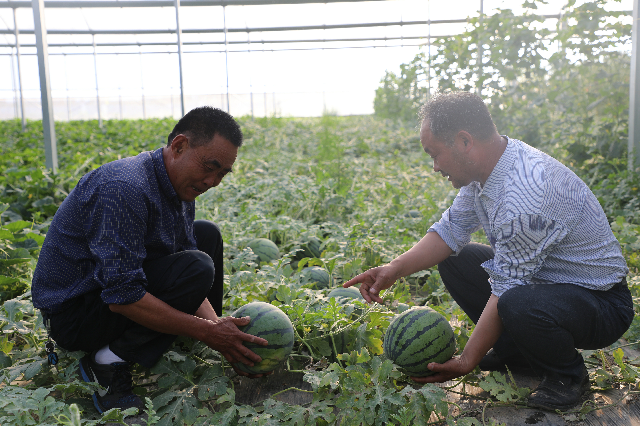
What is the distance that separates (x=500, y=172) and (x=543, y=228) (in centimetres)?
29

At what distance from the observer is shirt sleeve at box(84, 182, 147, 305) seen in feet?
6.24

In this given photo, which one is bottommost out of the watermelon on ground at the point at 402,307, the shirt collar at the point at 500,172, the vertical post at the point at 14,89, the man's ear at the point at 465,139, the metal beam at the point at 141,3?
the watermelon on ground at the point at 402,307

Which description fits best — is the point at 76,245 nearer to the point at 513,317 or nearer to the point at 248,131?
the point at 513,317

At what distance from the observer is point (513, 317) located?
1.91m

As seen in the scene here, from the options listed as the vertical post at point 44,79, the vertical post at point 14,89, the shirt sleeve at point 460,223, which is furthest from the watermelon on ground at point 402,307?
the vertical post at point 14,89

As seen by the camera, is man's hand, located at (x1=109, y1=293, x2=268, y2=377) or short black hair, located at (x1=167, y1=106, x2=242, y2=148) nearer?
man's hand, located at (x1=109, y1=293, x2=268, y2=377)

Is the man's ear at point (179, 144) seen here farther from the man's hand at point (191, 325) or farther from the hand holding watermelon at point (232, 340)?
the hand holding watermelon at point (232, 340)

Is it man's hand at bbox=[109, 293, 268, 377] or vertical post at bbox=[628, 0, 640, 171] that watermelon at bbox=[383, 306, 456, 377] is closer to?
man's hand at bbox=[109, 293, 268, 377]

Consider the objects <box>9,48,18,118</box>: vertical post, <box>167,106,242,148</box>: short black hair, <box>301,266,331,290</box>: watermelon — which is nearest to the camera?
<box>167,106,242,148</box>: short black hair

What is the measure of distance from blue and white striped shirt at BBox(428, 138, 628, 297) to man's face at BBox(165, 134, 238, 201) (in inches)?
43.0

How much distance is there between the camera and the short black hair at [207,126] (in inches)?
82.2

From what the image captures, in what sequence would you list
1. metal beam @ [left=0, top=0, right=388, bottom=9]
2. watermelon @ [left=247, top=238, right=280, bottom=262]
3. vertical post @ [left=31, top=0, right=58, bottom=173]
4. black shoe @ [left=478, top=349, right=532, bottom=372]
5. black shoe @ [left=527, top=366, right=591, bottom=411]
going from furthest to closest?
metal beam @ [left=0, top=0, right=388, bottom=9]
vertical post @ [left=31, top=0, right=58, bottom=173]
watermelon @ [left=247, top=238, right=280, bottom=262]
black shoe @ [left=478, top=349, right=532, bottom=372]
black shoe @ [left=527, top=366, right=591, bottom=411]

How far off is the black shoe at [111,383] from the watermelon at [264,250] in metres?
1.58

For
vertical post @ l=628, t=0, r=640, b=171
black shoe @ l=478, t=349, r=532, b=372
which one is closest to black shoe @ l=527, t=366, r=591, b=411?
black shoe @ l=478, t=349, r=532, b=372
